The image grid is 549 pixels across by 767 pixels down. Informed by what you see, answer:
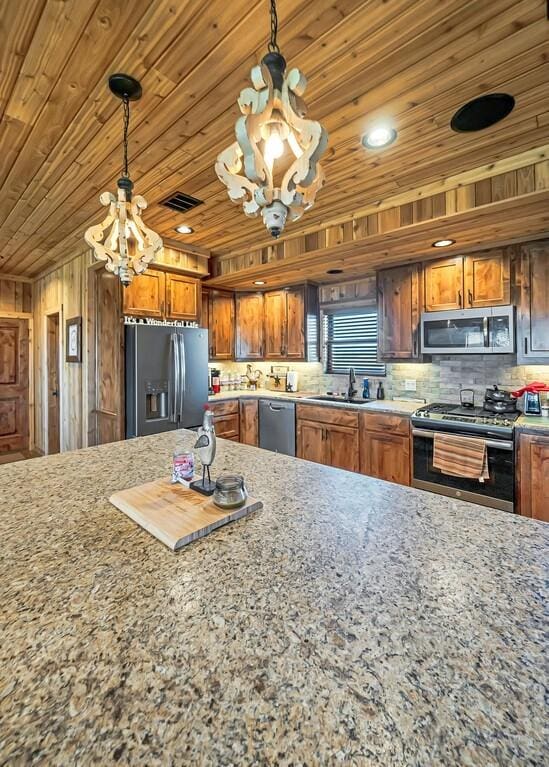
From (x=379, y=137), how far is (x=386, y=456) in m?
2.51

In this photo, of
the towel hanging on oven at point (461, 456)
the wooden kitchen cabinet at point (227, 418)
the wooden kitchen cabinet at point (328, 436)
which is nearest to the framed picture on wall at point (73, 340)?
the wooden kitchen cabinet at point (227, 418)

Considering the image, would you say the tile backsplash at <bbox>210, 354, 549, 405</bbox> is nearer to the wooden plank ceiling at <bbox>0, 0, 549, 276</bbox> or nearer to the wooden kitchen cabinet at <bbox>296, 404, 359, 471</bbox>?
the wooden kitchen cabinet at <bbox>296, 404, 359, 471</bbox>

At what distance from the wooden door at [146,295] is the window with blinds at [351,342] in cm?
200

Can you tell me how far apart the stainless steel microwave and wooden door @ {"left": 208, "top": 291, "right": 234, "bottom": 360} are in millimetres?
2415

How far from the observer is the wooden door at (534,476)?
247 cm

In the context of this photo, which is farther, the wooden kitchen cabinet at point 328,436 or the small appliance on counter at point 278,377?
the small appliance on counter at point 278,377

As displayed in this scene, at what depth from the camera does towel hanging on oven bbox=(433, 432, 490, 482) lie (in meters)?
2.67

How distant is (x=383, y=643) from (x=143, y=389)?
9.82 ft

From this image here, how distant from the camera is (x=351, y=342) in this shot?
4266 millimetres

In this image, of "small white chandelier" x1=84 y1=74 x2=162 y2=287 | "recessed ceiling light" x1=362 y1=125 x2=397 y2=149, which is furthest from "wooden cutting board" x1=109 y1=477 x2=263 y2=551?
"recessed ceiling light" x1=362 y1=125 x2=397 y2=149

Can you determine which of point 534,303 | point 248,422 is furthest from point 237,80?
point 248,422

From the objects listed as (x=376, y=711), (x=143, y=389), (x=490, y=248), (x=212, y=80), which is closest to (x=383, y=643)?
(x=376, y=711)

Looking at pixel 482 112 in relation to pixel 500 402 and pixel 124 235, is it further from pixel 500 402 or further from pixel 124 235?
pixel 500 402

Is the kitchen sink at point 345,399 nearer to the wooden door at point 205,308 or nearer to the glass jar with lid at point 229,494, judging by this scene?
the wooden door at point 205,308
